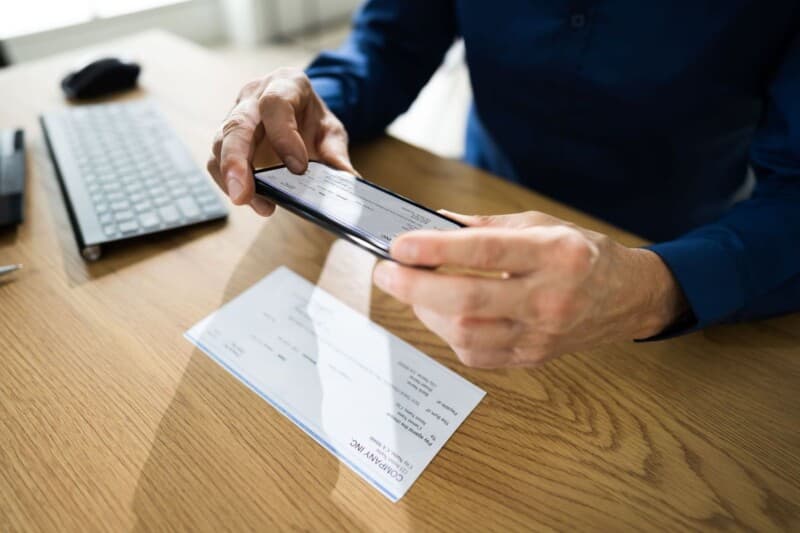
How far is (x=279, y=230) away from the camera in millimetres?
613

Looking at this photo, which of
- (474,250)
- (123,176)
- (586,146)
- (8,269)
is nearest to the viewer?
(474,250)

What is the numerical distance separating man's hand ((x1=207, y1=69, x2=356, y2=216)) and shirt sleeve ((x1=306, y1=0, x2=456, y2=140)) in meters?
0.09

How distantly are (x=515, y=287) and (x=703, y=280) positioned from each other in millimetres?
223

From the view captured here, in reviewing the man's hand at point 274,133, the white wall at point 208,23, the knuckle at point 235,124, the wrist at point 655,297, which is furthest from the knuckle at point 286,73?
the white wall at point 208,23

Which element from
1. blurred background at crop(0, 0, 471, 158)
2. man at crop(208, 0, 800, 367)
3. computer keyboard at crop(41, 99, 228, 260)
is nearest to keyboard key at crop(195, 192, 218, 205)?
computer keyboard at crop(41, 99, 228, 260)

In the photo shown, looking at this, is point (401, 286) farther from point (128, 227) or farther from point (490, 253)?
point (128, 227)

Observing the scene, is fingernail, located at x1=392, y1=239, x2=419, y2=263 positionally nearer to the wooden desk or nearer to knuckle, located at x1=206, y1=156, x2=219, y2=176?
the wooden desk

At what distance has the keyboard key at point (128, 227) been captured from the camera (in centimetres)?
57

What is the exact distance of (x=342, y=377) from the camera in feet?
1.49

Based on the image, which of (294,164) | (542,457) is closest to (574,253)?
(542,457)

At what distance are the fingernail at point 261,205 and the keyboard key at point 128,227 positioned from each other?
17cm

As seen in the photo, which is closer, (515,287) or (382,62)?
(515,287)

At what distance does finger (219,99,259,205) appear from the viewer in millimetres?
461

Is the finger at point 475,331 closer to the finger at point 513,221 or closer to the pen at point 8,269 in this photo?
the finger at point 513,221
